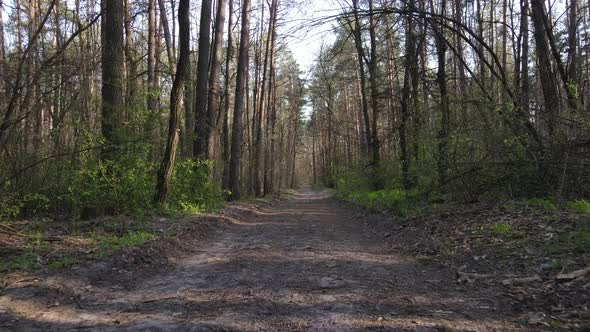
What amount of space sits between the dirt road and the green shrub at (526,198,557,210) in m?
2.75

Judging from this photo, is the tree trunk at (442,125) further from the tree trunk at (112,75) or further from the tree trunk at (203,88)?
the tree trunk at (203,88)

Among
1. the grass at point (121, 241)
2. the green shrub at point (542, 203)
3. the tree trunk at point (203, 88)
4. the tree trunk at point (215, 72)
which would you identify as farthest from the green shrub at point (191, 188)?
the green shrub at point (542, 203)

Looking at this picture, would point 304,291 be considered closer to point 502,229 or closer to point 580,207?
point 502,229

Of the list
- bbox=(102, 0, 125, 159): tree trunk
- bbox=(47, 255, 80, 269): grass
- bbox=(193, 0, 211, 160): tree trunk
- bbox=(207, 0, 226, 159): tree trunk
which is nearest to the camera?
bbox=(47, 255, 80, 269): grass

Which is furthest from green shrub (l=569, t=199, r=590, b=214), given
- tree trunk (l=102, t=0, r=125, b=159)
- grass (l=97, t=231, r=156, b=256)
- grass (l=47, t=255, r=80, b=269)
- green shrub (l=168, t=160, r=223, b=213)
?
tree trunk (l=102, t=0, r=125, b=159)

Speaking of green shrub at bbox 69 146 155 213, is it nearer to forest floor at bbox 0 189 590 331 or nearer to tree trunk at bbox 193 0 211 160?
forest floor at bbox 0 189 590 331

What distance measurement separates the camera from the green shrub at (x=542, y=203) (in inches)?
268

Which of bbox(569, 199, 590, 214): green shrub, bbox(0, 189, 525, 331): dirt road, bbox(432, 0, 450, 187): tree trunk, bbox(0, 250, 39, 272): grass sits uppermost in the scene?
bbox(432, 0, 450, 187): tree trunk

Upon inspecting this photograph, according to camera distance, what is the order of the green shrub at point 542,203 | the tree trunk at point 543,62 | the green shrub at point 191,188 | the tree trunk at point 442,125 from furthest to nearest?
the green shrub at point 191,188, the tree trunk at point 442,125, the tree trunk at point 543,62, the green shrub at point 542,203

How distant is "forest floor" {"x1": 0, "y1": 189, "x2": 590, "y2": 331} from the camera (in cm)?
345

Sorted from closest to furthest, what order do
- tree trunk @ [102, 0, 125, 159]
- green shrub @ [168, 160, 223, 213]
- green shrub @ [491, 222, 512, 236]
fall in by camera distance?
green shrub @ [491, 222, 512, 236] → tree trunk @ [102, 0, 125, 159] → green shrub @ [168, 160, 223, 213]

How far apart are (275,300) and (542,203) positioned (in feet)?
18.1

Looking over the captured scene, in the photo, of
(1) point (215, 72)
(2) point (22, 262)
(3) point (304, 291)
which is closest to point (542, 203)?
(3) point (304, 291)

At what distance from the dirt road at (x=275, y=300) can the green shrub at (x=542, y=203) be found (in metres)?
2.75
